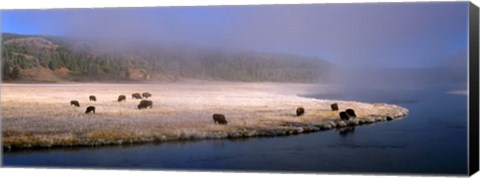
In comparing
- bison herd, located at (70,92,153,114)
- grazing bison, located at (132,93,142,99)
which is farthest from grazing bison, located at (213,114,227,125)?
grazing bison, located at (132,93,142,99)

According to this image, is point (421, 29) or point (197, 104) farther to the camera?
point (197, 104)

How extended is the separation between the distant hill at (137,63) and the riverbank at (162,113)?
0.10 m

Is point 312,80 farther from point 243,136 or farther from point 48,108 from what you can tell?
point 48,108

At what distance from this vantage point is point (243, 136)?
10852 millimetres

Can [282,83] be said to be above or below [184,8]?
below

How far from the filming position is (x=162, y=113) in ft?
36.1

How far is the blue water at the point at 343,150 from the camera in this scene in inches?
402

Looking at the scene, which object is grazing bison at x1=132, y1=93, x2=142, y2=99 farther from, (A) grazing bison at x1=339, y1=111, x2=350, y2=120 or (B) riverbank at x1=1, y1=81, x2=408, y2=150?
(A) grazing bison at x1=339, y1=111, x2=350, y2=120

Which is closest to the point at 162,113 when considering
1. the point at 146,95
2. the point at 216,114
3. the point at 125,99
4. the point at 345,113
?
the point at 146,95

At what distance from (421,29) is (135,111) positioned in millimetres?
3129

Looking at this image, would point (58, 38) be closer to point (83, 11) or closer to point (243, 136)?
point (83, 11)

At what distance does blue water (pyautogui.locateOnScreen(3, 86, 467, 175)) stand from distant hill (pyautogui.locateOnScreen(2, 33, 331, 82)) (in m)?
0.63

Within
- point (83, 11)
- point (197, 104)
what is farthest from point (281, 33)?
point (83, 11)

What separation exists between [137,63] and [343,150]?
2.39 metres
